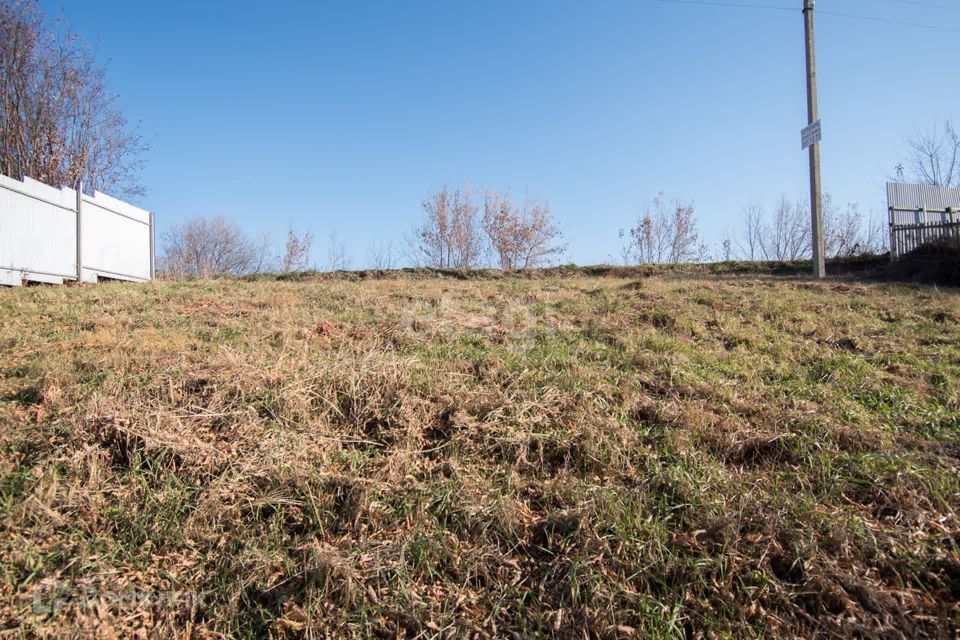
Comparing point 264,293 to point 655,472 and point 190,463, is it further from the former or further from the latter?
point 655,472

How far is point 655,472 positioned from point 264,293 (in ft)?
20.2

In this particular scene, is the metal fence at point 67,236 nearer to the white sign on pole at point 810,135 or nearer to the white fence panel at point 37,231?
the white fence panel at point 37,231

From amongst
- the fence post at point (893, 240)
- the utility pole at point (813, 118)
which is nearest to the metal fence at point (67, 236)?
the utility pole at point (813, 118)

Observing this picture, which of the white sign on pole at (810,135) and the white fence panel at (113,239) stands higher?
Result: the white sign on pole at (810,135)

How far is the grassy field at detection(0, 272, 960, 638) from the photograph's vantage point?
6.91 feet

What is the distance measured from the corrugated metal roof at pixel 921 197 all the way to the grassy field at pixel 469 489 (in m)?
9.66

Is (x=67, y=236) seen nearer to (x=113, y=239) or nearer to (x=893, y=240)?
(x=113, y=239)

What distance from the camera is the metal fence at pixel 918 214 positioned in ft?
36.5

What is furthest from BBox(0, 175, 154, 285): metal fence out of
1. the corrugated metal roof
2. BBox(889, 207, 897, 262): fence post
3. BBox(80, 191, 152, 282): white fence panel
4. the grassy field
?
the corrugated metal roof

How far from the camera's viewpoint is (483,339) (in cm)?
484

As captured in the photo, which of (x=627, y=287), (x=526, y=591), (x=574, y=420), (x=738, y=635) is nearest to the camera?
(x=738, y=635)

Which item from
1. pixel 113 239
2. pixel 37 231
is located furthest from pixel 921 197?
pixel 37 231

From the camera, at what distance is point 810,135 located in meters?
10.8

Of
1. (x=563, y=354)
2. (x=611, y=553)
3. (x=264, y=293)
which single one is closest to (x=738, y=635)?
(x=611, y=553)
